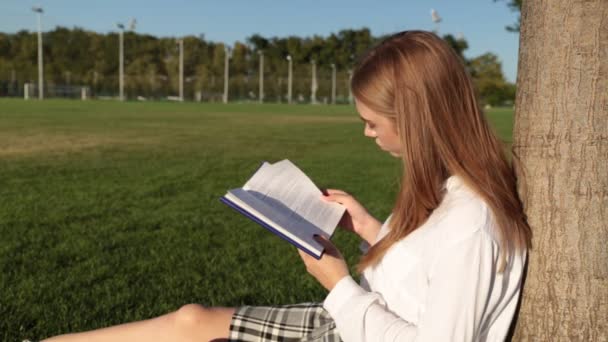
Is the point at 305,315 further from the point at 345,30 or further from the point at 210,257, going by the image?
the point at 345,30

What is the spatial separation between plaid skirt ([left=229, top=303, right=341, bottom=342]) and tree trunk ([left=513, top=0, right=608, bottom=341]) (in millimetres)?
537

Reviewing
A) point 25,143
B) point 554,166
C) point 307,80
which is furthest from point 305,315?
point 307,80

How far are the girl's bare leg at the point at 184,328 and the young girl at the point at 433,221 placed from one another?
0.34m

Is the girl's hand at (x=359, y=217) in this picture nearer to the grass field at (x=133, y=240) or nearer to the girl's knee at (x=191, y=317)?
the girl's knee at (x=191, y=317)

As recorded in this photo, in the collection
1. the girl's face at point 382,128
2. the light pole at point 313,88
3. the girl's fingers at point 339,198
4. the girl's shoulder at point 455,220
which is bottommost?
the girl's fingers at point 339,198

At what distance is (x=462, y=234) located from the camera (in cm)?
138

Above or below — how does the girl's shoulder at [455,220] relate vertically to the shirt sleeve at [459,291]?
above

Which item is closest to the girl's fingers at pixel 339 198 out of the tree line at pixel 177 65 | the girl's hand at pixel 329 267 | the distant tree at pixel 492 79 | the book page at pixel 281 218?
the book page at pixel 281 218

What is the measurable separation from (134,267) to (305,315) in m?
2.62

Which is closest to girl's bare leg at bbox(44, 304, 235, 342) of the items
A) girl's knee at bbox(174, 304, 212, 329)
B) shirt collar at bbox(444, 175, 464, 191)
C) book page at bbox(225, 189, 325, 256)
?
girl's knee at bbox(174, 304, 212, 329)

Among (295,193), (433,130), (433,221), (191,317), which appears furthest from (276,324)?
(433,130)

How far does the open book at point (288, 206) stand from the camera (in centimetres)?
160

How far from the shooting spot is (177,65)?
6588cm

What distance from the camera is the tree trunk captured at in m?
1.55
